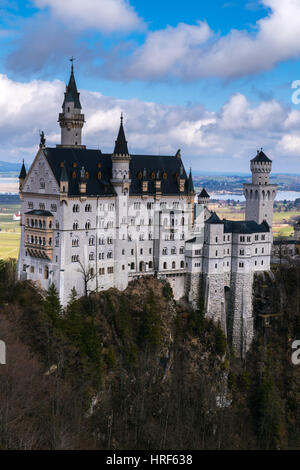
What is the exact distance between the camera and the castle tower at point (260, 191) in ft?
327

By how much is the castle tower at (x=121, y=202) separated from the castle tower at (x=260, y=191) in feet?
85.8

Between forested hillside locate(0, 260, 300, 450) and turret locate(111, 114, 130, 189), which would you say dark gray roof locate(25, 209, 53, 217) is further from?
turret locate(111, 114, 130, 189)

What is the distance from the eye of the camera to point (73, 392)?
220 feet

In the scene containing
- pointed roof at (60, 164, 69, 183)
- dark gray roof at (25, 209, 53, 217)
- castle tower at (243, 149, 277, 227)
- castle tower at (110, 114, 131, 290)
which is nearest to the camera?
pointed roof at (60, 164, 69, 183)

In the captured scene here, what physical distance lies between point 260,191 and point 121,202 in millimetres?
27809

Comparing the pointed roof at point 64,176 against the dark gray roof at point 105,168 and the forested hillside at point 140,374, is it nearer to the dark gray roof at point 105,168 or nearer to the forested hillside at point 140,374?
the dark gray roof at point 105,168

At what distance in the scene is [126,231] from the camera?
82750 mm

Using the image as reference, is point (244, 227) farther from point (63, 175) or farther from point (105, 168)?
point (63, 175)

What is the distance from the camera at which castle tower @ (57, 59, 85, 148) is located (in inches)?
3472

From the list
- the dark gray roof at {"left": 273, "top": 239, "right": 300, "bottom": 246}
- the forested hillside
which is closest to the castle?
the forested hillside

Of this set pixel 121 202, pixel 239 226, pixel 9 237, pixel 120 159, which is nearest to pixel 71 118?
pixel 120 159

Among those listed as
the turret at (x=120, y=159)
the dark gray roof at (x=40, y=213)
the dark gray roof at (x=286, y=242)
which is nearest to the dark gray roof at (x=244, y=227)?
the dark gray roof at (x=286, y=242)

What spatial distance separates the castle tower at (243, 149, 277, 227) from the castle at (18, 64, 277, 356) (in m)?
6.40

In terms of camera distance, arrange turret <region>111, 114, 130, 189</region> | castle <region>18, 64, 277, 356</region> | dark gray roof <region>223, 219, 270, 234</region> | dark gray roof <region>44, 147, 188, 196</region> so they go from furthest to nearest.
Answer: dark gray roof <region>223, 219, 270, 234</region>, turret <region>111, 114, 130, 189</region>, dark gray roof <region>44, 147, 188, 196</region>, castle <region>18, 64, 277, 356</region>
